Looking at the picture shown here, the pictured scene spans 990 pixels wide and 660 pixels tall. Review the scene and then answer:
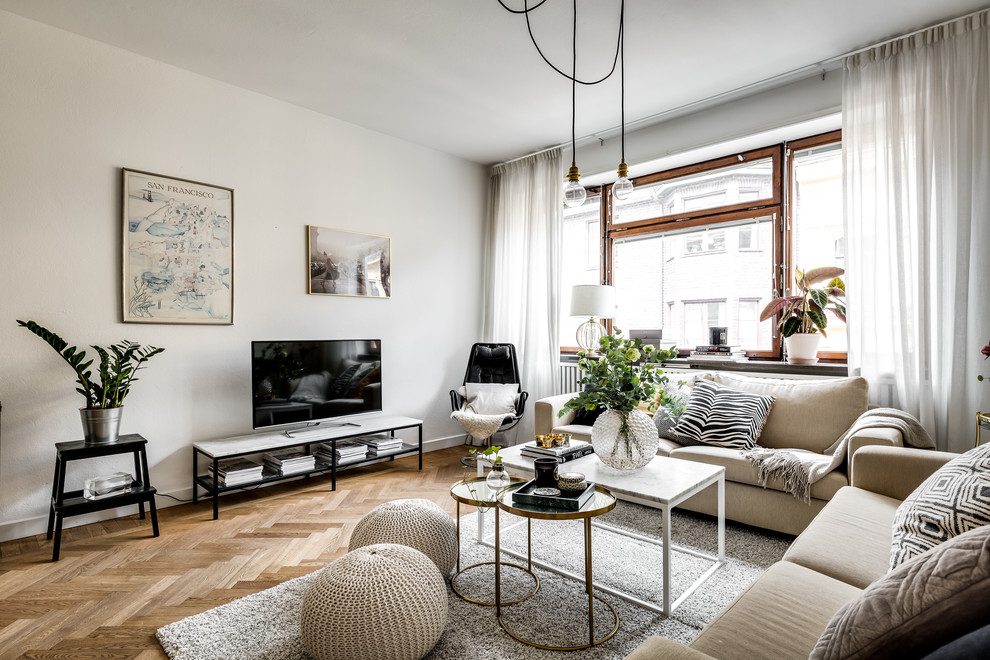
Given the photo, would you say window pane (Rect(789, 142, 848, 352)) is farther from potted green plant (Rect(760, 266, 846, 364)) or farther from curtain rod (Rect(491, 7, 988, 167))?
curtain rod (Rect(491, 7, 988, 167))

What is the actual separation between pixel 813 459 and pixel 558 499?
1.60 m

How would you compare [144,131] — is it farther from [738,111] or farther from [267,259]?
[738,111]

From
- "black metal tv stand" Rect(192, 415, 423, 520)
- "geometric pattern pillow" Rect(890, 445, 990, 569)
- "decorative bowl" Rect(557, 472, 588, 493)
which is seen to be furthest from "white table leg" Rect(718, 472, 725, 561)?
"black metal tv stand" Rect(192, 415, 423, 520)

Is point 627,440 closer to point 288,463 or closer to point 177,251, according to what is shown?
point 288,463

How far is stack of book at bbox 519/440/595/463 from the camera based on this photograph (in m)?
2.42

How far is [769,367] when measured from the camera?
3576 millimetres

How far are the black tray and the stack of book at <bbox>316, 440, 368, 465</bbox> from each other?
2.07m

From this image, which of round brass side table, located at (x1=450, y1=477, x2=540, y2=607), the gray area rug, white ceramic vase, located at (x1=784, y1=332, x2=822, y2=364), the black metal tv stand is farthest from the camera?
white ceramic vase, located at (x1=784, y1=332, x2=822, y2=364)

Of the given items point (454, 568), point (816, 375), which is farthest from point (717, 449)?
point (454, 568)

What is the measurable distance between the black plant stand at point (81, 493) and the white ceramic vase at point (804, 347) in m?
3.95

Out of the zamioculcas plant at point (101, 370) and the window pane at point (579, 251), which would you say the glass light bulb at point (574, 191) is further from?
the zamioculcas plant at point (101, 370)

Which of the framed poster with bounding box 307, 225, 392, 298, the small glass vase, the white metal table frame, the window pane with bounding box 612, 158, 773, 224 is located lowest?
the white metal table frame

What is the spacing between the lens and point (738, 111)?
12.4 feet

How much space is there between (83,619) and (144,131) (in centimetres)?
265
